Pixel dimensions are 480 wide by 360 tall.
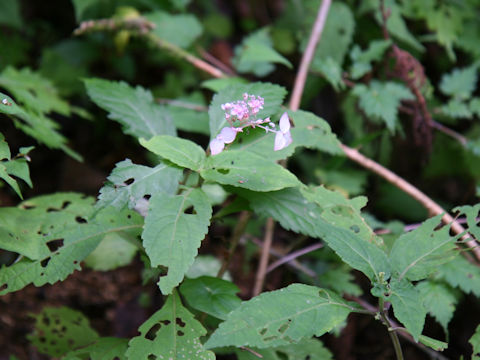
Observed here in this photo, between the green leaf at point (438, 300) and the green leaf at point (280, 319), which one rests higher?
the green leaf at point (280, 319)

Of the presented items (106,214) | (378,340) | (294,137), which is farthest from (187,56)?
(378,340)

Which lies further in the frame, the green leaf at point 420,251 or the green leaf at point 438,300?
the green leaf at point 438,300

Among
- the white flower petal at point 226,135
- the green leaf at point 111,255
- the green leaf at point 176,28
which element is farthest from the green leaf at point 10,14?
the white flower petal at point 226,135

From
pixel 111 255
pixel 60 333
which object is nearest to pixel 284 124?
pixel 111 255

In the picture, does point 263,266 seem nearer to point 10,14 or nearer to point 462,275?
point 462,275

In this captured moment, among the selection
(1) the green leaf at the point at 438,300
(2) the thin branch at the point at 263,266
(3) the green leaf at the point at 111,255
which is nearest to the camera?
(1) the green leaf at the point at 438,300

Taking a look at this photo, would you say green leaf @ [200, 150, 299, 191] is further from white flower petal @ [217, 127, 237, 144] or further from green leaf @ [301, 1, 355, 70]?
green leaf @ [301, 1, 355, 70]

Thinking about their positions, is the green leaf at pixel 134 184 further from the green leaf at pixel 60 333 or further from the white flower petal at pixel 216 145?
the green leaf at pixel 60 333

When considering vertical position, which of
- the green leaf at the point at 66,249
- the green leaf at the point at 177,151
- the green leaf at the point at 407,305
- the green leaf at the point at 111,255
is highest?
the green leaf at the point at 177,151
